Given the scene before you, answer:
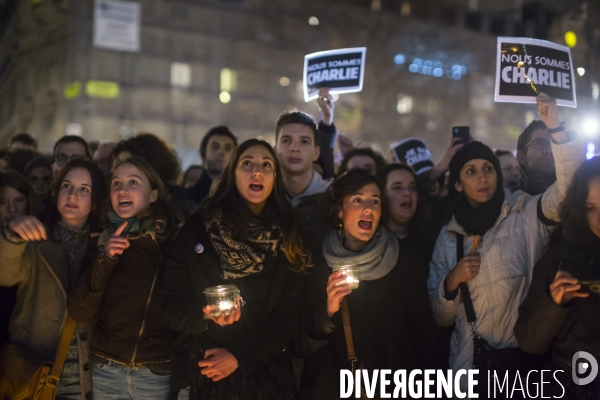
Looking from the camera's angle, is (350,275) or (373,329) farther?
(373,329)

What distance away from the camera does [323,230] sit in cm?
446

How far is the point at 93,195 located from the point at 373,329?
2053 mm

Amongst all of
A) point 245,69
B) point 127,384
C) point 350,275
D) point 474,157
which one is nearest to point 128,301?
point 127,384

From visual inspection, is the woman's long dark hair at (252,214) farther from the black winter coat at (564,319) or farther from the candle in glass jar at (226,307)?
the black winter coat at (564,319)

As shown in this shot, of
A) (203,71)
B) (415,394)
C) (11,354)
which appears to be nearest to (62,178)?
(11,354)

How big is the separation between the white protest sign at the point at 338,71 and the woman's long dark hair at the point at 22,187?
2.98m

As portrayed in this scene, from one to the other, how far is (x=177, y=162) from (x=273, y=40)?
38732mm

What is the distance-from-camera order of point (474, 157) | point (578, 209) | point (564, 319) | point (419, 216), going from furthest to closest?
point (419, 216), point (474, 157), point (578, 209), point (564, 319)

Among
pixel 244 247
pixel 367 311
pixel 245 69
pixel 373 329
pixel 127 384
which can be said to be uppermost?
pixel 245 69

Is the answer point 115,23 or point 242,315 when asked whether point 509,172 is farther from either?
point 115,23

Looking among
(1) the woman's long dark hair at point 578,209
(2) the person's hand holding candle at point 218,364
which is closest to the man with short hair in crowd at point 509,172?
(1) the woman's long dark hair at point 578,209

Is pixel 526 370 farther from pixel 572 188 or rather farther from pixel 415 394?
pixel 572 188

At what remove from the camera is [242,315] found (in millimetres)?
3646

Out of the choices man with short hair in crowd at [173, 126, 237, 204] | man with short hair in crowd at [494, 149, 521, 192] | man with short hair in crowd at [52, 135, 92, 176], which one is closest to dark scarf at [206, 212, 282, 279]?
man with short hair in crowd at [173, 126, 237, 204]
